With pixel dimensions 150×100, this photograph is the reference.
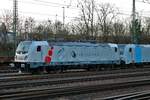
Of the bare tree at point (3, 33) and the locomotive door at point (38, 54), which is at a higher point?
the bare tree at point (3, 33)

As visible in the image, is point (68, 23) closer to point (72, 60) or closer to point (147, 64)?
point (147, 64)

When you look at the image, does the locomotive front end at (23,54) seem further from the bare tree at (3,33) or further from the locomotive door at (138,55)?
the bare tree at (3,33)

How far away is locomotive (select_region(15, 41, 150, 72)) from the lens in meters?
30.4

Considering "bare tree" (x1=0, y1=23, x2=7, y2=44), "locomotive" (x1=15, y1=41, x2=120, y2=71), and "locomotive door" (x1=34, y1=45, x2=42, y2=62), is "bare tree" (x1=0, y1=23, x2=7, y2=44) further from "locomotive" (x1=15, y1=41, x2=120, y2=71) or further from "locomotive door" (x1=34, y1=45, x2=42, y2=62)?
"locomotive door" (x1=34, y1=45, x2=42, y2=62)

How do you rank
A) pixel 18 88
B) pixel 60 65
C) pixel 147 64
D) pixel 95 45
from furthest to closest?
pixel 147 64, pixel 95 45, pixel 60 65, pixel 18 88

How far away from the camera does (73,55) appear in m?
34.4

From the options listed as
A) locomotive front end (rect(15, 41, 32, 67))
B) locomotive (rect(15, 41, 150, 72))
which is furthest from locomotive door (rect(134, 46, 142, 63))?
locomotive front end (rect(15, 41, 32, 67))

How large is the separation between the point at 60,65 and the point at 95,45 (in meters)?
5.76

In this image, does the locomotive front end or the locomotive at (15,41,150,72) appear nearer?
the locomotive front end

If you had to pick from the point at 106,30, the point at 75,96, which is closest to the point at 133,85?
the point at 75,96

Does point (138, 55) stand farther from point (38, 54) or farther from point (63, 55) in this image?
point (38, 54)

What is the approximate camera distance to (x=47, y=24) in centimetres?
7462

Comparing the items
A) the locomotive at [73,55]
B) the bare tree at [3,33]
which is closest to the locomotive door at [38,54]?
the locomotive at [73,55]

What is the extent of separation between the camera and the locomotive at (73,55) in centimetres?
3044
